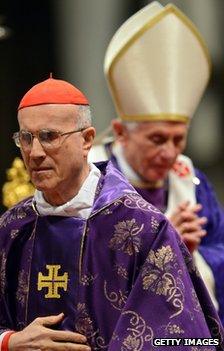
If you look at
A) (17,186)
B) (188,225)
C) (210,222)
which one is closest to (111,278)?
(188,225)

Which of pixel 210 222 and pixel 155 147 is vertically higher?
pixel 155 147

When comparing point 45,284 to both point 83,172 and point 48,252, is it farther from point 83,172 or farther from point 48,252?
point 83,172

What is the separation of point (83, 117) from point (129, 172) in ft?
5.39

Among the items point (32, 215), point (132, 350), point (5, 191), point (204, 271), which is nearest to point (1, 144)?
point (5, 191)

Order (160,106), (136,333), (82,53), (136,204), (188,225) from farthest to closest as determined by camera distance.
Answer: (82,53) < (160,106) < (188,225) < (136,204) < (136,333)

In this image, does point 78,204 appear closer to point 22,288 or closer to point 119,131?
point 22,288

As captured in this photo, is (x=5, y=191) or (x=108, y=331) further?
(x=5, y=191)

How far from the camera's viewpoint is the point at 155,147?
15.8 ft

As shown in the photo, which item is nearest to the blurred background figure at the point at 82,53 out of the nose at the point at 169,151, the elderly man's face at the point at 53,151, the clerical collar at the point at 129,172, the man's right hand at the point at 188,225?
the clerical collar at the point at 129,172

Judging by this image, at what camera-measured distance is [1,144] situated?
5.48 m

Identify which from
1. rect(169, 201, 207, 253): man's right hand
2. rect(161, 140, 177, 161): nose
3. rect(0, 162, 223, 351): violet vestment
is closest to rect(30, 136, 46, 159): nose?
rect(0, 162, 223, 351): violet vestment

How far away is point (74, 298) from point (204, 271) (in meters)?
1.67

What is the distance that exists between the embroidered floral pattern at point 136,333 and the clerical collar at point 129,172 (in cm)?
177

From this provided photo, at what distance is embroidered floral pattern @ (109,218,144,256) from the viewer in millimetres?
3252
